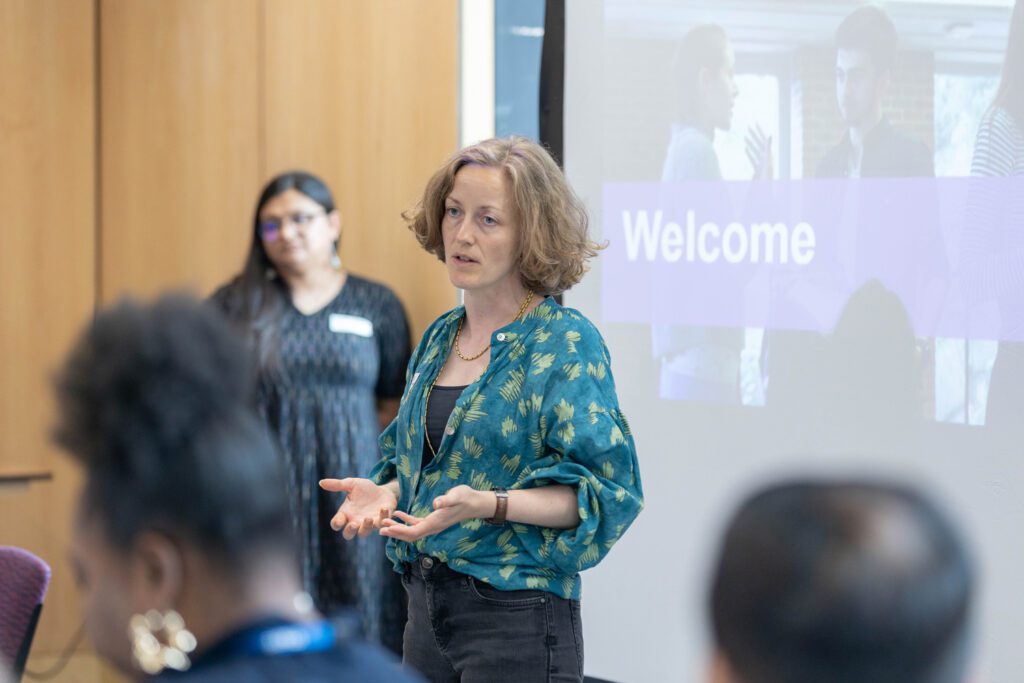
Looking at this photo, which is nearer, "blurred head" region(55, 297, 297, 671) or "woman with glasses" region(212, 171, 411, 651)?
"blurred head" region(55, 297, 297, 671)

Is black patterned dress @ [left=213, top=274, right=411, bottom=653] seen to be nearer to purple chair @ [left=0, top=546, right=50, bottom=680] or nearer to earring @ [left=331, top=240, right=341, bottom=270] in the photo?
earring @ [left=331, top=240, right=341, bottom=270]

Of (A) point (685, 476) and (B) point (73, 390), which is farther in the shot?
(A) point (685, 476)

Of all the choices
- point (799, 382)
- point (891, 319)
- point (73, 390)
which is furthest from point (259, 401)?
point (73, 390)

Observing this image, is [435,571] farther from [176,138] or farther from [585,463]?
[176,138]

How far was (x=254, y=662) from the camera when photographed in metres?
0.95

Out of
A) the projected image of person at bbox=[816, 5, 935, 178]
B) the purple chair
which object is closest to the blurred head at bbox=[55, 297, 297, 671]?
the purple chair

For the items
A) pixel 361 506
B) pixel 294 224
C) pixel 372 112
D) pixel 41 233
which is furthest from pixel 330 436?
pixel 41 233

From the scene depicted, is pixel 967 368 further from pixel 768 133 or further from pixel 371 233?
pixel 371 233

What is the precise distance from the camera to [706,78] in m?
3.33

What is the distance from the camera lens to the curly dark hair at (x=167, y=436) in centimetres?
94

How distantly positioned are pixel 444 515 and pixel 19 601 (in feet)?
3.96

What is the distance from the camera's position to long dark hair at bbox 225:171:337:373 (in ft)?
13.3

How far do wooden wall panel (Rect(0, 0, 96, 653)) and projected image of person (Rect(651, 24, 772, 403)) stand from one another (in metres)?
2.91

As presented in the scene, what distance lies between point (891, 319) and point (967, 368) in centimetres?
23
